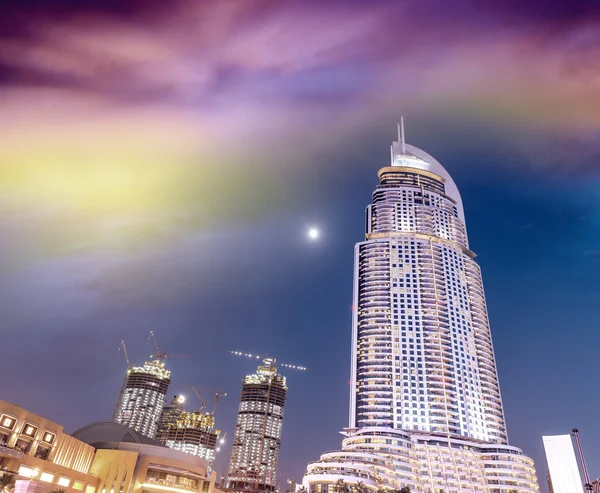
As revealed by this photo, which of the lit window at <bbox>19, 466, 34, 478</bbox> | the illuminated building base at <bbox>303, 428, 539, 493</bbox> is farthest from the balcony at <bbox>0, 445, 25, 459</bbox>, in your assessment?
the illuminated building base at <bbox>303, 428, 539, 493</bbox>

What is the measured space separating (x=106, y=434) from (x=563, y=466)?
4122 inches

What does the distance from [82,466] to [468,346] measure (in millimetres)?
147736

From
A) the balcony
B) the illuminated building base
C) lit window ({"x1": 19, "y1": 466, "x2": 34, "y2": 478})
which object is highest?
the illuminated building base

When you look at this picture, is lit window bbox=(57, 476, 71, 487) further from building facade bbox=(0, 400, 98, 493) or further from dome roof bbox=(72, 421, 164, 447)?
dome roof bbox=(72, 421, 164, 447)

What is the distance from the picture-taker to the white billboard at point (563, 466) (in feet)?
193

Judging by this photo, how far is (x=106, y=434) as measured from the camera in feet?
404

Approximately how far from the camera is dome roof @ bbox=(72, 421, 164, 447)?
122m

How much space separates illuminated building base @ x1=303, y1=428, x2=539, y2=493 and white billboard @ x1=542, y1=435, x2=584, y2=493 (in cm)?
9216

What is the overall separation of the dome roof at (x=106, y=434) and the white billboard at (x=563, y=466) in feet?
317

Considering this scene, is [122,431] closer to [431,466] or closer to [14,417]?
[14,417]

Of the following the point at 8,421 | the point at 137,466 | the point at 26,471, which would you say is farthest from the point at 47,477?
the point at 137,466

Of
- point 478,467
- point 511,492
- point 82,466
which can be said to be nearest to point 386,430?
point 478,467

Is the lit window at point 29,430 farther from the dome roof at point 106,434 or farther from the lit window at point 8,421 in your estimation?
the dome roof at point 106,434

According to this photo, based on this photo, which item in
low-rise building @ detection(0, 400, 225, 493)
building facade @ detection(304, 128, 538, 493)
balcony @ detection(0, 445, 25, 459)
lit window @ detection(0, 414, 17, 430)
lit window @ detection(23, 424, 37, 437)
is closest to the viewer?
balcony @ detection(0, 445, 25, 459)
